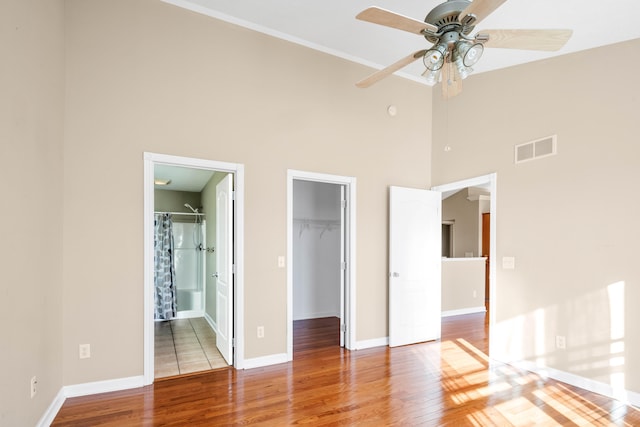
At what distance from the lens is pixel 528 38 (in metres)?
2.16

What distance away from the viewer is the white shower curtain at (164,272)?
562 centimetres

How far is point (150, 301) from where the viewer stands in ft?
10.2

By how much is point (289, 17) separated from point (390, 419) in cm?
372

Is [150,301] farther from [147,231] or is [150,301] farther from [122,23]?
[122,23]

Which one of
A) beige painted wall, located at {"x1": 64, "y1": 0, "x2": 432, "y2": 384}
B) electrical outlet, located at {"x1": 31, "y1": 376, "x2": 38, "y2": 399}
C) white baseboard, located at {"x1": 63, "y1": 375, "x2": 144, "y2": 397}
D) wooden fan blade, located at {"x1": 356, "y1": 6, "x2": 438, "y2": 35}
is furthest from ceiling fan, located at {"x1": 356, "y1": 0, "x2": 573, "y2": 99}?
white baseboard, located at {"x1": 63, "y1": 375, "x2": 144, "y2": 397}

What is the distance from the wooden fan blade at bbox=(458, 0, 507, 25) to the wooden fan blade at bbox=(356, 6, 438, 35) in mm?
226

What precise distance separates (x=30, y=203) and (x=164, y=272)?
12.6ft

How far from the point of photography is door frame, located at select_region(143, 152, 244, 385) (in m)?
3.10

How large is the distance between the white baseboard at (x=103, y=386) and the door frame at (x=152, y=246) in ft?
0.26

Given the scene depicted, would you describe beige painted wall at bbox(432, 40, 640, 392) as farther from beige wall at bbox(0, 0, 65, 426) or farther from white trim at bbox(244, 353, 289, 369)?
beige wall at bbox(0, 0, 65, 426)

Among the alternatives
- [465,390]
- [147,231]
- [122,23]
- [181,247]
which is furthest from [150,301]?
[181,247]

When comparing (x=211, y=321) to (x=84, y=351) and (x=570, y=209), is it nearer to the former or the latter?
(x=84, y=351)

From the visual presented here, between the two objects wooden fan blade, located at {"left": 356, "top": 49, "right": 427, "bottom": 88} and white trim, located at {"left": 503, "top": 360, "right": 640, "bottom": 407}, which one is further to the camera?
white trim, located at {"left": 503, "top": 360, "right": 640, "bottom": 407}

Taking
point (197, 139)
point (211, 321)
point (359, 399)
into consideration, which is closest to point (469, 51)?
point (197, 139)
